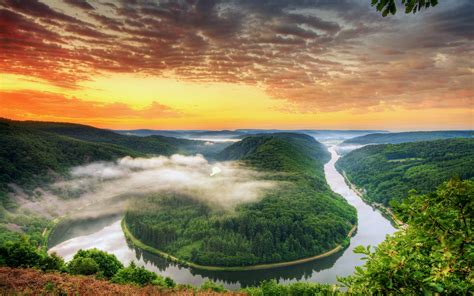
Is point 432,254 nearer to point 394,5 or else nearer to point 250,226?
point 394,5

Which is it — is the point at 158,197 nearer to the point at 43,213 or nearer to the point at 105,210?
the point at 105,210

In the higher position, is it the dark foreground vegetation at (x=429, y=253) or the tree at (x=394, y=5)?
the tree at (x=394, y=5)

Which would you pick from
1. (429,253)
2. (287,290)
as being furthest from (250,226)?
(429,253)

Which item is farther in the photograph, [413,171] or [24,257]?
[413,171]

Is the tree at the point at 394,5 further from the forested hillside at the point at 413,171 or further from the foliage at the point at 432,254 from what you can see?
the forested hillside at the point at 413,171

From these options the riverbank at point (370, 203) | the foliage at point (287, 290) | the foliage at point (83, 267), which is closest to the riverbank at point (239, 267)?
the riverbank at point (370, 203)

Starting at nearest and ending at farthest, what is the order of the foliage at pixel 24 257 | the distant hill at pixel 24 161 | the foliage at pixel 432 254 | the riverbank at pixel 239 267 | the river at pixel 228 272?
the foliage at pixel 432 254
the foliage at pixel 24 257
the river at pixel 228 272
the riverbank at pixel 239 267
the distant hill at pixel 24 161
